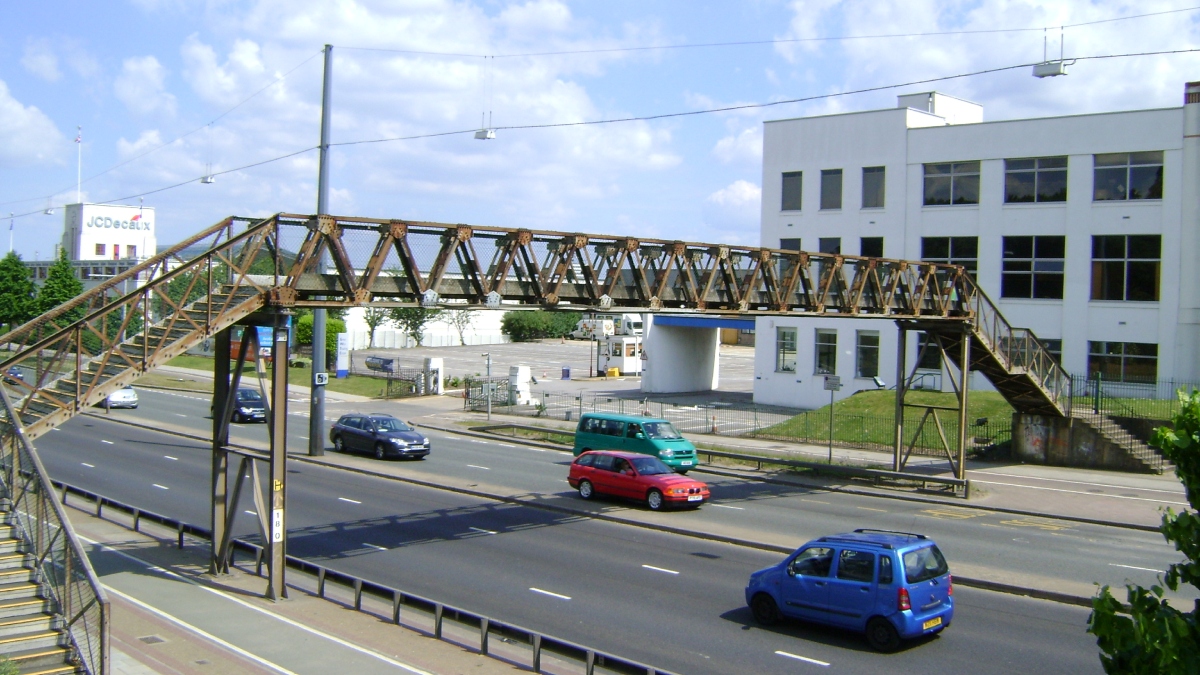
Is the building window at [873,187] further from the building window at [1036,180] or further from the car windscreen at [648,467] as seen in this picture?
the car windscreen at [648,467]

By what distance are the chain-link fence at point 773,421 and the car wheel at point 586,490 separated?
12.1 metres

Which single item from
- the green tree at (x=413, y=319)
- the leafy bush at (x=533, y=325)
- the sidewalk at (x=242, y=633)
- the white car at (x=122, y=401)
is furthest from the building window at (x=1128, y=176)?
the leafy bush at (x=533, y=325)

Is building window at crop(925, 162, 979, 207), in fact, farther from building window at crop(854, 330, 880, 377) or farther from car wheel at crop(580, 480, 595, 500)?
car wheel at crop(580, 480, 595, 500)

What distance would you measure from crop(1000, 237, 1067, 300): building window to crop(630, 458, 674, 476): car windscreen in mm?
24509

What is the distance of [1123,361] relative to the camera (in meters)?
40.5

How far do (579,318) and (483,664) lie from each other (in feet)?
329

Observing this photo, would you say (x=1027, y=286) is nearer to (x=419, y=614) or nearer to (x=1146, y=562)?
(x=1146, y=562)

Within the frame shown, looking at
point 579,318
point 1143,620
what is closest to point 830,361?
point 1143,620

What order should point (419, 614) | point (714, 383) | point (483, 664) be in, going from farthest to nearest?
1. point (714, 383)
2. point (419, 614)
3. point (483, 664)

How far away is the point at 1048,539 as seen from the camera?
71.5 feet

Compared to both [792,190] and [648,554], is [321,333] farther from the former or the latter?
[792,190]

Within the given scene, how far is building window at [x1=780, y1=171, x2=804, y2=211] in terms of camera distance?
4991 centimetres

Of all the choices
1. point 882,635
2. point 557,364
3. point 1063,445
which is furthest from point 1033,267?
point 557,364

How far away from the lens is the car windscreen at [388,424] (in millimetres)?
34281
